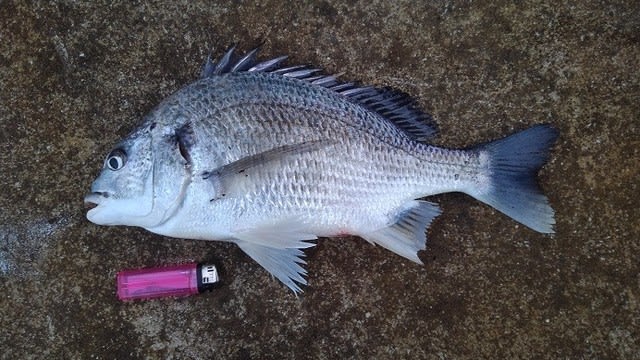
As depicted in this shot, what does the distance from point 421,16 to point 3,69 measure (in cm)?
202

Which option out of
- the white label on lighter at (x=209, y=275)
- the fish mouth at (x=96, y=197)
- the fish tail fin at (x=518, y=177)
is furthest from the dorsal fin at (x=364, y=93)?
the white label on lighter at (x=209, y=275)

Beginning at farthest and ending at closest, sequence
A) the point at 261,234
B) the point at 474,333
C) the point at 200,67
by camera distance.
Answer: the point at 200,67 → the point at 474,333 → the point at 261,234

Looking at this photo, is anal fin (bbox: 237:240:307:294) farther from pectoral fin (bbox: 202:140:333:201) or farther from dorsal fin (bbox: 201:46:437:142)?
dorsal fin (bbox: 201:46:437:142)

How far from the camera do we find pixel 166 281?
2.34 metres

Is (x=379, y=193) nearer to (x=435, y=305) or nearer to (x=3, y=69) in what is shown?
(x=435, y=305)

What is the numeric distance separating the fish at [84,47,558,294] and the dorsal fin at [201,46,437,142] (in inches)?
0.4

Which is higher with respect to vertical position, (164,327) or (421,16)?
(421,16)

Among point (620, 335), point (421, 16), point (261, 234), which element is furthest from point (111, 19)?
point (620, 335)

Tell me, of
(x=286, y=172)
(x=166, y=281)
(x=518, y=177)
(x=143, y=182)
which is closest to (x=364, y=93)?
(x=286, y=172)

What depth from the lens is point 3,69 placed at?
253 centimetres

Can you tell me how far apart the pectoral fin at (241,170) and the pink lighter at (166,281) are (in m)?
0.41

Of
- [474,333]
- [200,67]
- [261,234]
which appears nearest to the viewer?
[261,234]

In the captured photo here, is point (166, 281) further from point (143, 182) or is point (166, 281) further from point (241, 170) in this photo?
point (241, 170)

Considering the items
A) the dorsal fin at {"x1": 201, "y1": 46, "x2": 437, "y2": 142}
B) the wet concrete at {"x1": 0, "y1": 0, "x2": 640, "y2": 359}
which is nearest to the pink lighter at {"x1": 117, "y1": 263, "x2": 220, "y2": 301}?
the wet concrete at {"x1": 0, "y1": 0, "x2": 640, "y2": 359}
